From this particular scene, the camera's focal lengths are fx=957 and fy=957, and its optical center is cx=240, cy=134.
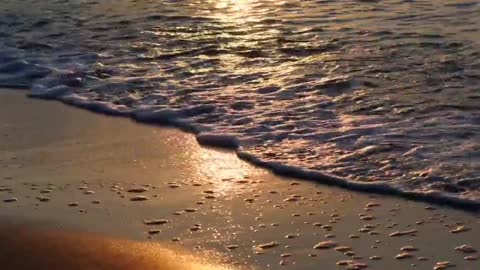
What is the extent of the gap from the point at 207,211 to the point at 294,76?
114 inches

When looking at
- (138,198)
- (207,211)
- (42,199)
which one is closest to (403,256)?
(207,211)

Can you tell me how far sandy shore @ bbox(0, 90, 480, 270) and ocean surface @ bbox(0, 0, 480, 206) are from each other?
26 cm

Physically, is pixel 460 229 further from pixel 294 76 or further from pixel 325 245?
pixel 294 76

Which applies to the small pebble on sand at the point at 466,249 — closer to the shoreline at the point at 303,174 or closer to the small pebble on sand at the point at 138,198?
the shoreline at the point at 303,174

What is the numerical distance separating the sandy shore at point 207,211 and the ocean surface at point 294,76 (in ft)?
0.87

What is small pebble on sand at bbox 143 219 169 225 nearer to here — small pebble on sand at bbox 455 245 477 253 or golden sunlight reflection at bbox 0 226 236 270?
golden sunlight reflection at bbox 0 226 236 270

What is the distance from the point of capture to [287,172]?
5328mm

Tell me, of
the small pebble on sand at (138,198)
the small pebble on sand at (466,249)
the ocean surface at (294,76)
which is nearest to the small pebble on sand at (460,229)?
the small pebble on sand at (466,249)

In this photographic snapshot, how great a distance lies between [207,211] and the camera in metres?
4.76

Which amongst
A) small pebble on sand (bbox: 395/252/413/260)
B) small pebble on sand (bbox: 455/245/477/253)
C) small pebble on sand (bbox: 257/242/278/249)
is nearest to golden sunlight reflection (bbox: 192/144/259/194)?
small pebble on sand (bbox: 257/242/278/249)

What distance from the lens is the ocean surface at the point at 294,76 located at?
548 centimetres

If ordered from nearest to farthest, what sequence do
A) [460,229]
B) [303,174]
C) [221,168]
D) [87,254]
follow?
[87,254]
[460,229]
[303,174]
[221,168]

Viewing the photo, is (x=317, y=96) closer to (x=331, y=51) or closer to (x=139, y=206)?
(x=331, y=51)

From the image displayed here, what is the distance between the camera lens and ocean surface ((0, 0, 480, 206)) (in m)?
5.48
